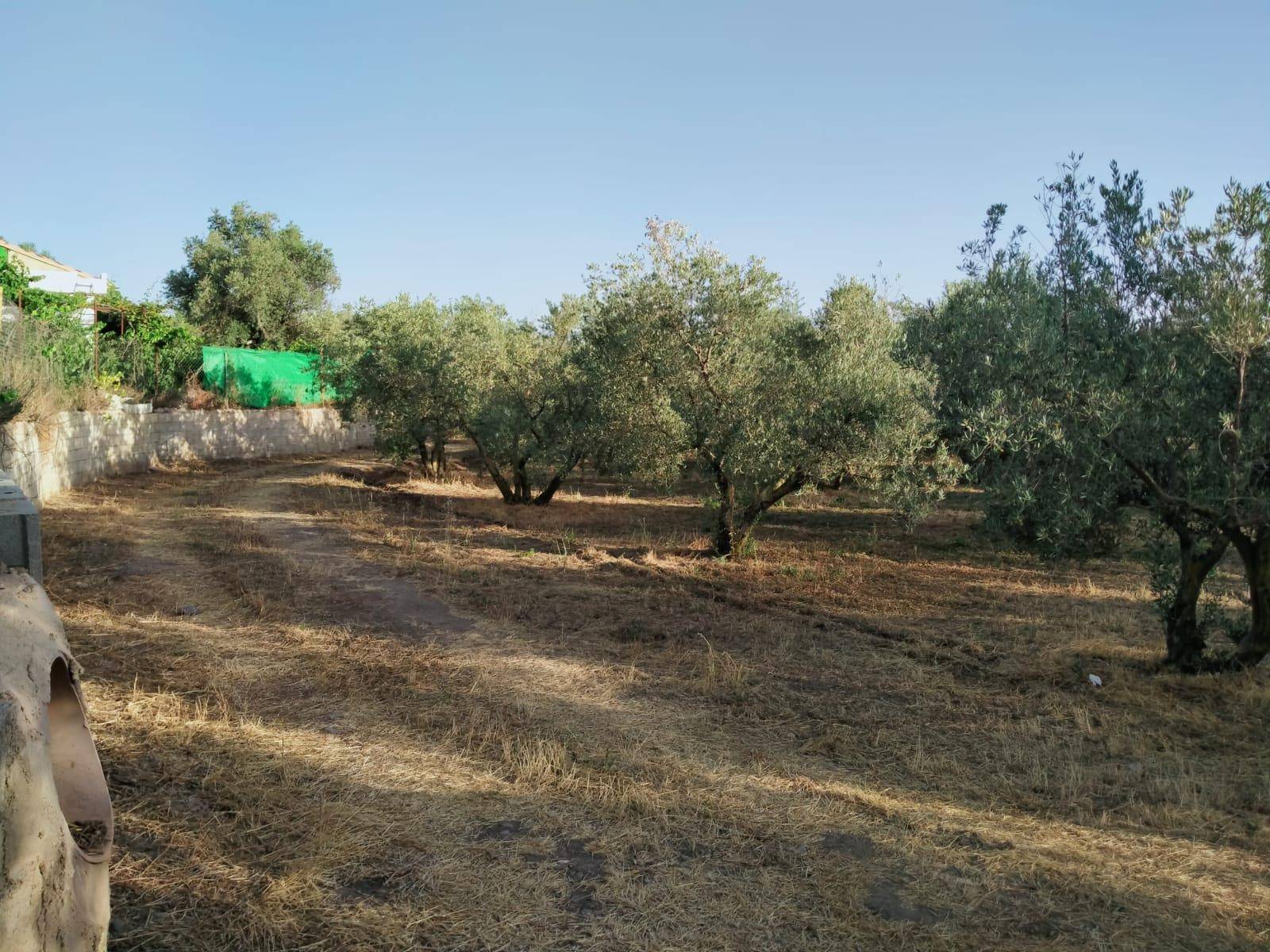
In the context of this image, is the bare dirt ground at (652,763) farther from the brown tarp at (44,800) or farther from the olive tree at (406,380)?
the olive tree at (406,380)

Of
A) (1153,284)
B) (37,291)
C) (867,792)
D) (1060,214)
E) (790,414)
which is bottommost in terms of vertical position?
(867,792)

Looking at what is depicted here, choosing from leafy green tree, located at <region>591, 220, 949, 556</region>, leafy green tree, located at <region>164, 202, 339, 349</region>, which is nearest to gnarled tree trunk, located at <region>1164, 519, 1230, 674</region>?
leafy green tree, located at <region>591, 220, 949, 556</region>

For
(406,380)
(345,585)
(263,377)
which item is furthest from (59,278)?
(345,585)

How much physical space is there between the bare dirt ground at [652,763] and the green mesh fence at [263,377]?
52.6 feet

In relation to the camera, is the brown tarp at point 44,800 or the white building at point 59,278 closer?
the brown tarp at point 44,800

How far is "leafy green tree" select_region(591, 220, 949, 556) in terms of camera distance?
1014 centimetres

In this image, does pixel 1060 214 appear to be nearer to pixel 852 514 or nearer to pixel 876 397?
pixel 876 397

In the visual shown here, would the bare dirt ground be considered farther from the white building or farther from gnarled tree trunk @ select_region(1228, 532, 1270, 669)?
the white building

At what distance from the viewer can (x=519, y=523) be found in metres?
15.6

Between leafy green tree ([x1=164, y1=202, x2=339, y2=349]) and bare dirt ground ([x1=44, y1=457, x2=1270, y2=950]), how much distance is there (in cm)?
3042

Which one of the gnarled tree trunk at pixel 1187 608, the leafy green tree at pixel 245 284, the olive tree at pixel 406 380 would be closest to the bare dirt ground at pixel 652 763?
the gnarled tree trunk at pixel 1187 608

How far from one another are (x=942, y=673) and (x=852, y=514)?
10.1m

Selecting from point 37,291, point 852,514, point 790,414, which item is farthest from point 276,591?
point 37,291

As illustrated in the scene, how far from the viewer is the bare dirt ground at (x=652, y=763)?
11.7 ft
